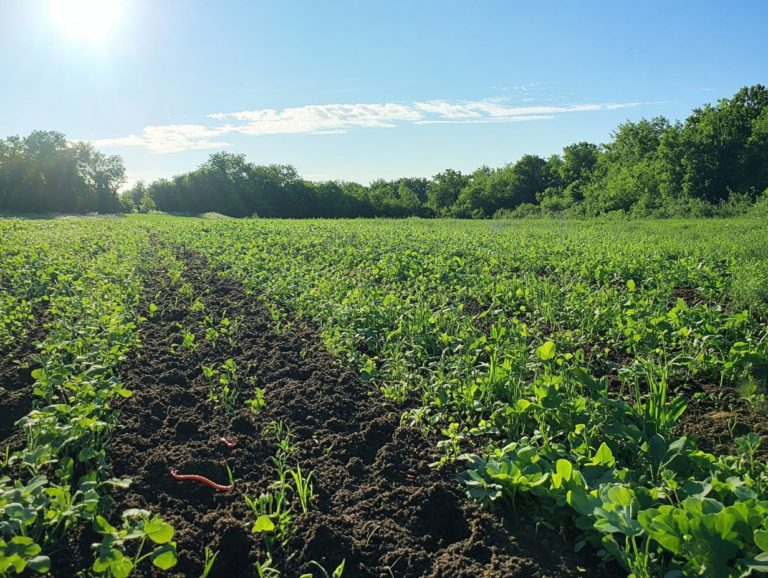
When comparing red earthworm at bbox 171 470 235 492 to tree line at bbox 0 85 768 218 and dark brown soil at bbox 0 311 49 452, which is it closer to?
dark brown soil at bbox 0 311 49 452

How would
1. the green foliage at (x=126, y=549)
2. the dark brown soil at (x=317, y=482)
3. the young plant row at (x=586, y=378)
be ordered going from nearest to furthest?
1. the green foliage at (x=126, y=549)
2. the young plant row at (x=586, y=378)
3. the dark brown soil at (x=317, y=482)

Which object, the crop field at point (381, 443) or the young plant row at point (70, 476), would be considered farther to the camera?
the crop field at point (381, 443)

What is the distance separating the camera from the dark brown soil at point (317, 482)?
2.46 m

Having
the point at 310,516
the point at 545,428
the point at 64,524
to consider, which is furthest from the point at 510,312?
the point at 64,524

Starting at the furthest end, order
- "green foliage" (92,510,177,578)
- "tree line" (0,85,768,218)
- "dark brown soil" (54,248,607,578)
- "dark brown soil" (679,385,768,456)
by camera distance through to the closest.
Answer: "tree line" (0,85,768,218) → "dark brown soil" (679,385,768,456) → "dark brown soil" (54,248,607,578) → "green foliage" (92,510,177,578)

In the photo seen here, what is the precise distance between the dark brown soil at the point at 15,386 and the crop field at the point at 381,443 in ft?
0.07

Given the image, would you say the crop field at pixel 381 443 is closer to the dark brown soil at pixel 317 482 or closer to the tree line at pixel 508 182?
the dark brown soil at pixel 317 482

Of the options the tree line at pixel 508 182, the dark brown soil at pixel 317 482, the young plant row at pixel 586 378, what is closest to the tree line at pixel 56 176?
the tree line at pixel 508 182

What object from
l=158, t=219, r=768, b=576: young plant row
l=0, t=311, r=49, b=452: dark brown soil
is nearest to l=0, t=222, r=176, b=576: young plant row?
l=0, t=311, r=49, b=452: dark brown soil

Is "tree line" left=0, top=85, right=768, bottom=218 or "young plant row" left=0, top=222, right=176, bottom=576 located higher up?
"tree line" left=0, top=85, right=768, bottom=218

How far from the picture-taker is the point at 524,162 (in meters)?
65.9

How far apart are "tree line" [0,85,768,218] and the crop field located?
1108 inches

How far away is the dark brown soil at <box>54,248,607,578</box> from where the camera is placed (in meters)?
2.46

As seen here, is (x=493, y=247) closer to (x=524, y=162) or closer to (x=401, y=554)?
(x=401, y=554)
